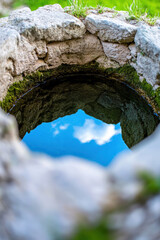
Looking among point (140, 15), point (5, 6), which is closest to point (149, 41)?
point (140, 15)

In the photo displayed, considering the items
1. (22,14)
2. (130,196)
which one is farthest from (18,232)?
(22,14)

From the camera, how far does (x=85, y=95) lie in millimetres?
5090

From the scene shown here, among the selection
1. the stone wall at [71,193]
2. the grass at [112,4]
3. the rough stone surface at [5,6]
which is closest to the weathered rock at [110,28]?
the grass at [112,4]

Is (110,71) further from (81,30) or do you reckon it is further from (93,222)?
(93,222)

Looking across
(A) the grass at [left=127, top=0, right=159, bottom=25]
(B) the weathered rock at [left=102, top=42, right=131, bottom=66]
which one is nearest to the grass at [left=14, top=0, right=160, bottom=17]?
(A) the grass at [left=127, top=0, right=159, bottom=25]

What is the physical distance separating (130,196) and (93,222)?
0.27m

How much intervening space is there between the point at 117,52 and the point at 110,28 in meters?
0.55

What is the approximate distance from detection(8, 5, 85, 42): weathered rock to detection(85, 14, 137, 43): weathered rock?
0.74ft

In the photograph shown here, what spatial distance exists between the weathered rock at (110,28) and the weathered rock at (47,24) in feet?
0.74

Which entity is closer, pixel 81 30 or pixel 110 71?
pixel 81 30

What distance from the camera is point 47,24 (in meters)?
4.44

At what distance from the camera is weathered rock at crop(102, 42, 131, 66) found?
16.0 feet

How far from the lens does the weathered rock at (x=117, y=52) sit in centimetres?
487

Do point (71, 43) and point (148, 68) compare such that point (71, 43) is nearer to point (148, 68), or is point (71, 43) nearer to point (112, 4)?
point (112, 4)
